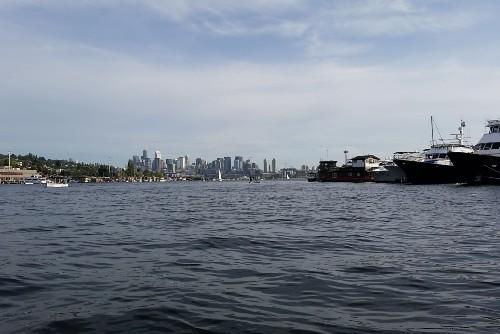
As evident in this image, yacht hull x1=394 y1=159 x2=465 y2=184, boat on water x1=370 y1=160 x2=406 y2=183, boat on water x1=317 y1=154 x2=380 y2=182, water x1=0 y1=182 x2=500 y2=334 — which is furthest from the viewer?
boat on water x1=317 y1=154 x2=380 y2=182

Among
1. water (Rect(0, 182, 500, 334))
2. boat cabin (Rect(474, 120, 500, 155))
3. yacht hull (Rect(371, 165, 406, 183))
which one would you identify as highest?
boat cabin (Rect(474, 120, 500, 155))

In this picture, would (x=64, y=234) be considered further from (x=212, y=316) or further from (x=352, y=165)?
(x=352, y=165)

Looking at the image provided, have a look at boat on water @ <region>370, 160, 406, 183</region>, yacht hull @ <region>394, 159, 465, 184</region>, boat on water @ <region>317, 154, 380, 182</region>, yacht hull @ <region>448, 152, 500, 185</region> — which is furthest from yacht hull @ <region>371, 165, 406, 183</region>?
Answer: yacht hull @ <region>448, 152, 500, 185</region>

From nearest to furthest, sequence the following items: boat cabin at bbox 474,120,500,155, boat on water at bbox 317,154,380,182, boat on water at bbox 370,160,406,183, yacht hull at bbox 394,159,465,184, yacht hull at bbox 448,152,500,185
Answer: yacht hull at bbox 448,152,500,185
boat cabin at bbox 474,120,500,155
yacht hull at bbox 394,159,465,184
boat on water at bbox 370,160,406,183
boat on water at bbox 317,154,380,182

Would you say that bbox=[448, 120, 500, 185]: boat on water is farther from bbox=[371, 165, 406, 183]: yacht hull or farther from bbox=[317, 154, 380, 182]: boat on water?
bbox=[317, 154, 380, 182]: boat on water

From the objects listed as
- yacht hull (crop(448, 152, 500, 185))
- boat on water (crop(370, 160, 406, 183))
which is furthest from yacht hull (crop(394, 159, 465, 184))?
boat on water (crop(370, 160, 406, 183))

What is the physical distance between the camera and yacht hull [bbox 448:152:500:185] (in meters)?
70.0

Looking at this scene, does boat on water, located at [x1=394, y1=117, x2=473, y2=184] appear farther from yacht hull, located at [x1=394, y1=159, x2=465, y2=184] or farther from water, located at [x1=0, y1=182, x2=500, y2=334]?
water, located at [x1=0, y1=182, x2=500, y2=334]

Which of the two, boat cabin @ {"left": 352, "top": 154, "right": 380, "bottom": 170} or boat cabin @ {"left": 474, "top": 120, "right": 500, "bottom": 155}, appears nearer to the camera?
boat cabin @ {"left": 474, "top": 120, "right": 500, "bottom": 155}

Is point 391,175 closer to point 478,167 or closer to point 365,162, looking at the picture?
point 365,162

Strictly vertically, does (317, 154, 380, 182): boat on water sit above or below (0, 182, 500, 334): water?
above

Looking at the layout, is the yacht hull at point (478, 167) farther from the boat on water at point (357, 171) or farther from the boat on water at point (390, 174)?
the boat on water at point (357, 171)

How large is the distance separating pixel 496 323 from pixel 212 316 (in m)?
5.08

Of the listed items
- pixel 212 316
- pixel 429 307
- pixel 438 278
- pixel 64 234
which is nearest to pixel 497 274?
pixel 438 278
